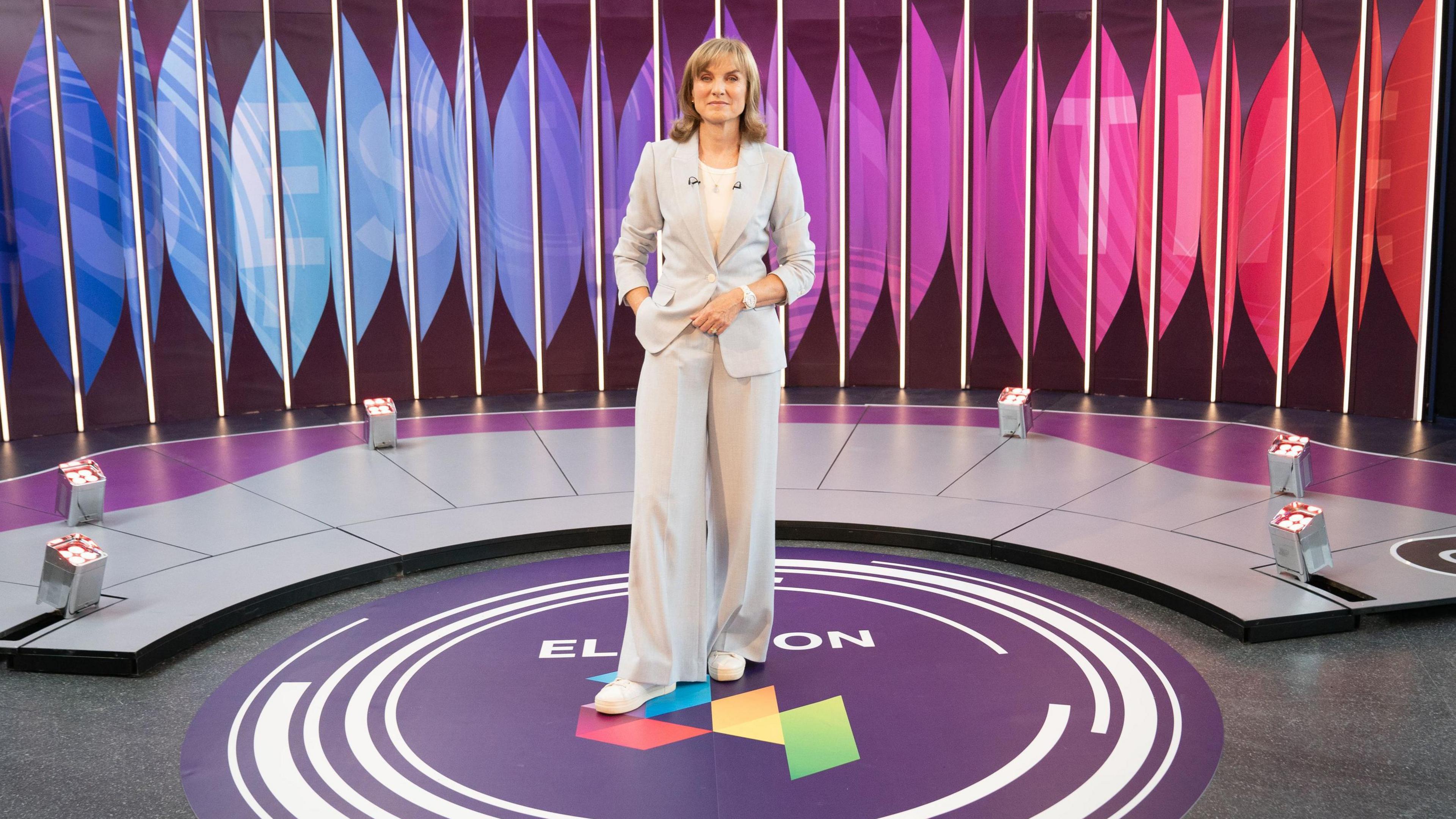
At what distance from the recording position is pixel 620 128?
7.74 m

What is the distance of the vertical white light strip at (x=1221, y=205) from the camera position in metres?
6.99

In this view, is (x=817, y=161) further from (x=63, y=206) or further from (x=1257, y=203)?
(x=63, y=206)

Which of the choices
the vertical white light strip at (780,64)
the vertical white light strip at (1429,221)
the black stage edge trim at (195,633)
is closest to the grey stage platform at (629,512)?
the black stage edge trim at (195,633)

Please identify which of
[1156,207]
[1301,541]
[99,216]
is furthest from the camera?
[1156,207]

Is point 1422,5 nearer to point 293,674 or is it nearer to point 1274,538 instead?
point 1274,538

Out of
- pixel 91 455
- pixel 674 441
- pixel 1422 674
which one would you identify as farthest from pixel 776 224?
pixel 91 455

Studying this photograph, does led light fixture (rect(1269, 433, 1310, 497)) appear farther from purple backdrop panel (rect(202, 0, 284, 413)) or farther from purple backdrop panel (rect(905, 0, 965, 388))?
purple backdrop panel (rect(202, 0, 284, 413))

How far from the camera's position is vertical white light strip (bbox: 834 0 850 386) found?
7656mm

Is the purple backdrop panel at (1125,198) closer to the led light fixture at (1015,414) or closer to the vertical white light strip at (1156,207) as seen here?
the vertical white light strip at (1156,207)

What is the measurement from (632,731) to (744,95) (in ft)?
5.21

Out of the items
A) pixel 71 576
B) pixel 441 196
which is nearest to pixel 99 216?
pixel 441 196

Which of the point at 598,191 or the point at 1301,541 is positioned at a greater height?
the point at 598,191

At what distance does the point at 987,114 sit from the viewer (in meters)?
7.63

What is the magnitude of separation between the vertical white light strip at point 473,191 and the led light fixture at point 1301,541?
16.3 ft
